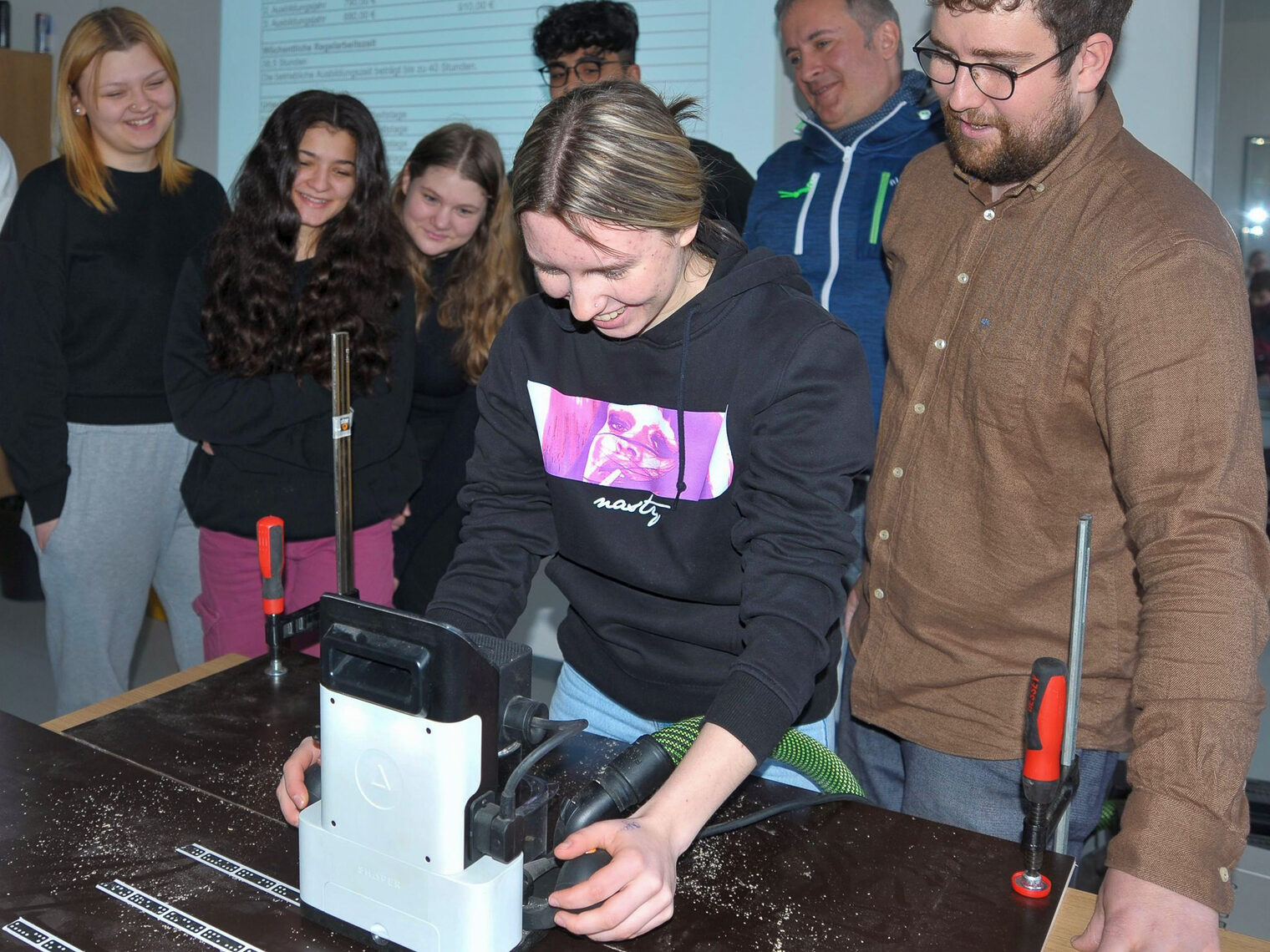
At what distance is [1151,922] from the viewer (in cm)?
94

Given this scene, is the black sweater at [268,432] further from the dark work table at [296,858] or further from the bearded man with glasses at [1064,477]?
the bearded man with glasses at [1064,477]

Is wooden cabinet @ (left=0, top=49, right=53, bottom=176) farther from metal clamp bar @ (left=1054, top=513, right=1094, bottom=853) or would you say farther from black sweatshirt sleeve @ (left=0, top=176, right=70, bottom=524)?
metal clamp bar @ (left=1054, top=513, right=1094, bottom=853)

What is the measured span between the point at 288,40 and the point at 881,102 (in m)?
2.19

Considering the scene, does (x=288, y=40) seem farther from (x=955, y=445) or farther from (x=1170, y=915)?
(x=1170, y=915)

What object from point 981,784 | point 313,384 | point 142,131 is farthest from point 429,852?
point 142,131

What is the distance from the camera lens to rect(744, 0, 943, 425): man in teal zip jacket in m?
2.07

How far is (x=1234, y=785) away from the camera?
3.19ft

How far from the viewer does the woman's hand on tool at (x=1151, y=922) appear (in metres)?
0.92

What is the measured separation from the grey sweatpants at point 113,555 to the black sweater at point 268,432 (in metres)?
0.27

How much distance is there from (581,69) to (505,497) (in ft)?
4.51

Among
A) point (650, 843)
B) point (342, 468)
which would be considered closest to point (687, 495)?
point (650, 843)

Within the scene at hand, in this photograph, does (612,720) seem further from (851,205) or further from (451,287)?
(451,287)

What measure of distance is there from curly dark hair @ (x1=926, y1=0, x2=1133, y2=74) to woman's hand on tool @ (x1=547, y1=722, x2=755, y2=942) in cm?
79

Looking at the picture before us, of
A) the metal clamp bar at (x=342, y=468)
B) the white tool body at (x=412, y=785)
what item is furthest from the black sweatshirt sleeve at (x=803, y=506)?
the metal clamp bar at (x=342, y=468)
